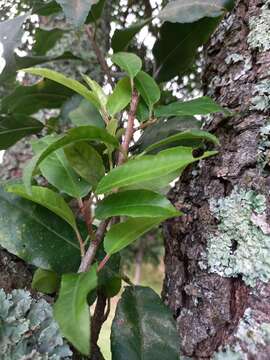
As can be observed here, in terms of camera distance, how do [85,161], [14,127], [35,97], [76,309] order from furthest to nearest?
[35,97]
[14,127]
[85,161]
[76,309]

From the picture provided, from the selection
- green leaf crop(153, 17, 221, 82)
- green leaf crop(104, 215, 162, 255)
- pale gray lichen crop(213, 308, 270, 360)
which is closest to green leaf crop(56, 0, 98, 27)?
green leaf crop(153, 17, 221, 82)

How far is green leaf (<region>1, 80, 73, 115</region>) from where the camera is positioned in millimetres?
831

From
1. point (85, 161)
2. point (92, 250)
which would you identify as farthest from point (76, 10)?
point (92, 250)

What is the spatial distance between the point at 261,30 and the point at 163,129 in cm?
20

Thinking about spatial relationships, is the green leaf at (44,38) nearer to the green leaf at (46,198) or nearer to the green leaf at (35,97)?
the green leaf at (35,97)

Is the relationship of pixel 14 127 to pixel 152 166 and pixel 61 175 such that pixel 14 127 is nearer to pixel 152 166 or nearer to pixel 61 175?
pixel 61 175

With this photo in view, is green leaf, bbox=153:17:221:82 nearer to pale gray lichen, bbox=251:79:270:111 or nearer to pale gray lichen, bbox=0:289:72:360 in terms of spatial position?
pale gray lichen, bbox=251:79:270:111

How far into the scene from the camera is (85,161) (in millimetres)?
508

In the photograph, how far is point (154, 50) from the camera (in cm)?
72

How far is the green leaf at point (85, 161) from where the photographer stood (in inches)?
19.8

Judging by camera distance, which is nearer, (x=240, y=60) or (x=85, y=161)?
(x=85, y=161)

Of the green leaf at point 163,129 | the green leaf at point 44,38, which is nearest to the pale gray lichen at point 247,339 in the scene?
the green leaf at point 163,129

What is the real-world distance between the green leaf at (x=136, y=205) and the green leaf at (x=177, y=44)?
1.04ft

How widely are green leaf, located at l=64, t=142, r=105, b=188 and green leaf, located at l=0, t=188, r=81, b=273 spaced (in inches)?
2.8
